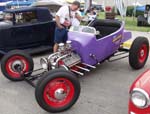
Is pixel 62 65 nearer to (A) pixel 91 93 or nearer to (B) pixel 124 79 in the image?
(A) pixel 91 93

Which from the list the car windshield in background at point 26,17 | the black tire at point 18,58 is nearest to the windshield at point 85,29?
the black tire at point 18,58

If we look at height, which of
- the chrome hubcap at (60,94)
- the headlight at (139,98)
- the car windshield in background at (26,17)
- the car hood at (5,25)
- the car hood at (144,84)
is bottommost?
the chrome hubcap at (60,94)

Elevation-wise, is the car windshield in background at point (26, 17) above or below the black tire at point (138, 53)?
above

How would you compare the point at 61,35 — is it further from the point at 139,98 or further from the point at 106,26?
the point at 139,98

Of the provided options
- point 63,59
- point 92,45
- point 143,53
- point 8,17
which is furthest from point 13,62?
point 143,53

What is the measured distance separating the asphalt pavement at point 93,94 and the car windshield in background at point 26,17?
2316mm

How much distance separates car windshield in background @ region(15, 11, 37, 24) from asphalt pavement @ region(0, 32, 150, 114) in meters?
2.32

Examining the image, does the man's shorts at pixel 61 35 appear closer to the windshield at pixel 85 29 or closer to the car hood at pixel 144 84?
the windshield at pixel 85 29

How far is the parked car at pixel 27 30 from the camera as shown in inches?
299

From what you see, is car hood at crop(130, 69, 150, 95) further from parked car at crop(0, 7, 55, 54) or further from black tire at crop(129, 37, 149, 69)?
parked car at crop(0, 7, 55, 54)

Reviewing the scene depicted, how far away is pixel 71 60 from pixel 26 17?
10.2 feet

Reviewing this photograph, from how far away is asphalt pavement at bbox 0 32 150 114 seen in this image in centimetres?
433

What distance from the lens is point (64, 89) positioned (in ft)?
13.9

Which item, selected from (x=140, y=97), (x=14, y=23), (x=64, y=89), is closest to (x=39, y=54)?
(x=14, y=23)
